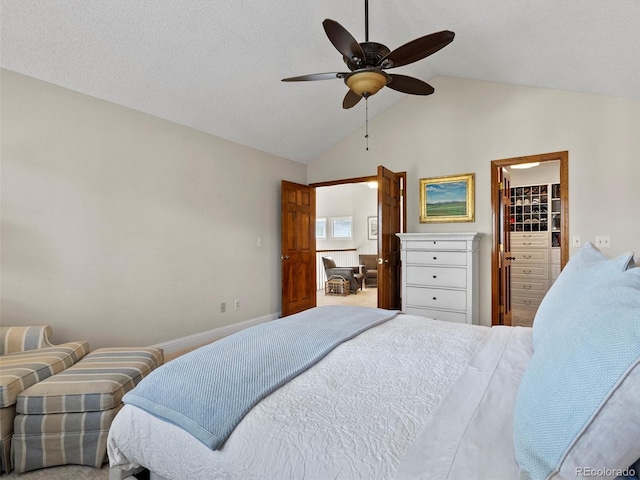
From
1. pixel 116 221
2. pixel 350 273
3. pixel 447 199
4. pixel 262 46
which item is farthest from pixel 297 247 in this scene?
pixel 262 46

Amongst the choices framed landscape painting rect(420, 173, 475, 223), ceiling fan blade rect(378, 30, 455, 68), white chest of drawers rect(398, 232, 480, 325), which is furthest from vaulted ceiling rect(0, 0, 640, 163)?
white chest of drawers rect(398, 232, 480, 325)

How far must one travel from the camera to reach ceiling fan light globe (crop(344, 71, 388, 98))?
200 cm

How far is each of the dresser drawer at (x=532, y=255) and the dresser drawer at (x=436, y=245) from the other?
2690 mm

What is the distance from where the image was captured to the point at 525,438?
0.70 metres

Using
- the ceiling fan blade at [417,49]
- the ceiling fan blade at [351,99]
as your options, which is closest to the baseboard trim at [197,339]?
the ceiling fan blade at [351,99]

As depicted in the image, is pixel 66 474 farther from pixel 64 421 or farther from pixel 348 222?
pixel 348 222

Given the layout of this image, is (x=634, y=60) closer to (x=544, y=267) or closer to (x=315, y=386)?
(x=315, y=386)

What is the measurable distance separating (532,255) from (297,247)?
389 cm

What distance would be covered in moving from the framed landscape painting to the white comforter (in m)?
2.97

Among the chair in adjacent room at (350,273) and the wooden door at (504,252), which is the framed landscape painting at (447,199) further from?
the chair in adjacent room at (350,273)

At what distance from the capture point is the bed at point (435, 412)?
627mm

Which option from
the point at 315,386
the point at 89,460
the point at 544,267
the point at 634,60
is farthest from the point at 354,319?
the point at 544,267

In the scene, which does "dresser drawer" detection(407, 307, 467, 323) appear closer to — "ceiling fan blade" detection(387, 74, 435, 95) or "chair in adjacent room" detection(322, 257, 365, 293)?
"ceiling fan blade" detection(387, 74, 435, 95)

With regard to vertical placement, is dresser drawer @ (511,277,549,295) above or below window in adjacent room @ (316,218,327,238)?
below
